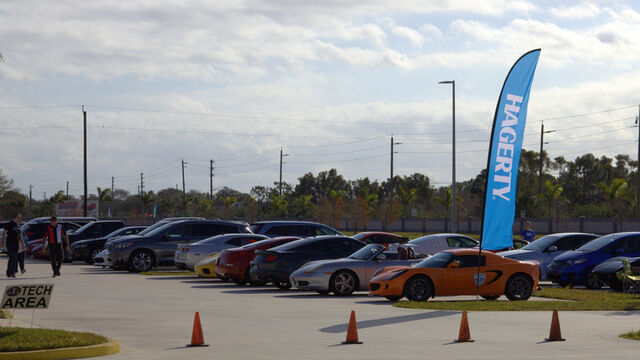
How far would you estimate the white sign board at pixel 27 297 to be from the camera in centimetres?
1212

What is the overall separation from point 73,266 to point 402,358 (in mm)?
24763

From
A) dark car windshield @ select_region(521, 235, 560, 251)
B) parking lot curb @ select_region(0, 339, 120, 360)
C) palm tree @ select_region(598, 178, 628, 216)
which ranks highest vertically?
palm tree @ select_region(598, 178, 628, 216)

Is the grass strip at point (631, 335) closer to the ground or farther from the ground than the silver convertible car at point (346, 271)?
closer to the ground

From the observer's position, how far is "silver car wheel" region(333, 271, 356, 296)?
21.4 m

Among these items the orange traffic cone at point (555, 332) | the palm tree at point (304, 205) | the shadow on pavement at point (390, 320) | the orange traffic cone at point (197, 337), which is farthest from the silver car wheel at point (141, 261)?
the palm tree at point (304, 205)

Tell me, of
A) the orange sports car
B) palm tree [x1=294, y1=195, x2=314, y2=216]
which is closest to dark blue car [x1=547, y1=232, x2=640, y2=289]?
the orange sports car

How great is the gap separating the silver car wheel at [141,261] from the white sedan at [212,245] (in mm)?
2012

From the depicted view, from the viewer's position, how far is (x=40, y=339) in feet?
38.5

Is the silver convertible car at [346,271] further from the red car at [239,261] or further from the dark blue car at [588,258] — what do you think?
the dark blue car at [588,258]

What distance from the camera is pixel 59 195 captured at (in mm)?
110625

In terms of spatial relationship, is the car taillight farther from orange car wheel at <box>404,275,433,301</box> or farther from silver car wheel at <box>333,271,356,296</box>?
orange car wheel at <box>404,275,433,301</box>

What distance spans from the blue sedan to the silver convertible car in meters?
5.87

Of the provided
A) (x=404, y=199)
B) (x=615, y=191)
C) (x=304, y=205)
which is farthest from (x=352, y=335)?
(x=304, y=205)

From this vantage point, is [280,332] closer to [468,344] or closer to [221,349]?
[221,349]
